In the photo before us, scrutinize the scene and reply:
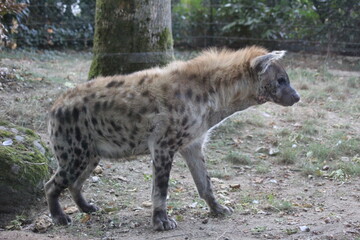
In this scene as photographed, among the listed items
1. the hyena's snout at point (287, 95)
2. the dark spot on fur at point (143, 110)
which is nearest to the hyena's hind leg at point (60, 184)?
the dark spot on fur at point (143, 110)

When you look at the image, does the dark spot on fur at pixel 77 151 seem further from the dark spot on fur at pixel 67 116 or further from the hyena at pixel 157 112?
the dark spot on fur at pixel 67 116

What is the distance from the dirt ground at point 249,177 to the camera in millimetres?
4613

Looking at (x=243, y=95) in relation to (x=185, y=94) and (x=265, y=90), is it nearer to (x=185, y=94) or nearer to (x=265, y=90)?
(x=265, y=90)

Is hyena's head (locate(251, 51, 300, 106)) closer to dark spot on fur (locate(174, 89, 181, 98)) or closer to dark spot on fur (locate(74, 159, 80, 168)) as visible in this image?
dark spot on fur (locate(174, 89, 181, 98))

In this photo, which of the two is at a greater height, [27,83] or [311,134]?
[27,83]

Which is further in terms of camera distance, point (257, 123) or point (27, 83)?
point (27, 83)

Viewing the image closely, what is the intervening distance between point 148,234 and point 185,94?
1.19 metres

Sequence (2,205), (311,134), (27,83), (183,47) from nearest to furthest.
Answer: (2,205), (311,134), (27,83), (183,47)

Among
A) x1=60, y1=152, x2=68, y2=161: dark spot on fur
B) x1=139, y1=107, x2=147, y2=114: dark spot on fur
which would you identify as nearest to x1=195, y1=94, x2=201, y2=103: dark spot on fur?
x1=139, y1=107, x2=147, y2=114: dark spot on fur

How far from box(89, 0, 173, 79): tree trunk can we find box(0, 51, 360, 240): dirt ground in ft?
3.66

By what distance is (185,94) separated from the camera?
4.73 m

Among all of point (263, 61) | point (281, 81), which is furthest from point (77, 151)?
point (281, 81)

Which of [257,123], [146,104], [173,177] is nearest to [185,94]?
[146,104]

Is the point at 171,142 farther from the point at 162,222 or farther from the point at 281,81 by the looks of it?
the point at 281,81
